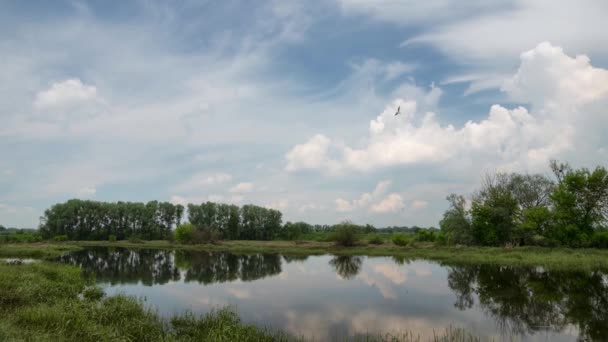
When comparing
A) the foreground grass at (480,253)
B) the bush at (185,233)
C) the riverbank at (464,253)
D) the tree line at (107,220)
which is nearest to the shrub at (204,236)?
the bush at (185,233)

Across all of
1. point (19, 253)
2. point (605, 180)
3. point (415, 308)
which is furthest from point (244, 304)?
point (605, 180)

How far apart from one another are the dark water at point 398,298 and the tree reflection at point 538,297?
4 centimetres

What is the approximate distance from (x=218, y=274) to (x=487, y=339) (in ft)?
88.7

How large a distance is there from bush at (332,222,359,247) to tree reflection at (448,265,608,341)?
108 feet

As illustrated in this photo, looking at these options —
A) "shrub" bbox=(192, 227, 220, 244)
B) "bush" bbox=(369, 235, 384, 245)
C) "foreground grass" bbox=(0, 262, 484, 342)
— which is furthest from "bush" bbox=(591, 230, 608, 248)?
"shrub" bbox=(192, 227, 220, 244)

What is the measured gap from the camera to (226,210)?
118562 millimetres

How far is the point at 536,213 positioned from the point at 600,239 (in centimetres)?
725

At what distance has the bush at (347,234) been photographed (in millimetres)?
67875

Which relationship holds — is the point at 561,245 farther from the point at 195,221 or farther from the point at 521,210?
the point at 195,221

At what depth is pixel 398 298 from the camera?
77.0 ft

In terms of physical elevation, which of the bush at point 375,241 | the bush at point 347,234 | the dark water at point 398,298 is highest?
the bush at point 347,234

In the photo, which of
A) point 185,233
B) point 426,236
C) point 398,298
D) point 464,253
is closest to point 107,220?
point 185,233

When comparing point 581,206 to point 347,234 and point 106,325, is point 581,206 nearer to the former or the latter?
point 347,234

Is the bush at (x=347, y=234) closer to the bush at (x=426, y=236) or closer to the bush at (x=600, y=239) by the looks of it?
the bush at (x=426, y=236)
